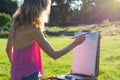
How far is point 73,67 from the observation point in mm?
5344

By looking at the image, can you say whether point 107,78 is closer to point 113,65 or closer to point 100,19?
point 113,65

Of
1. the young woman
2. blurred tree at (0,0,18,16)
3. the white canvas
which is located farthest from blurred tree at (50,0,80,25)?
the young woman

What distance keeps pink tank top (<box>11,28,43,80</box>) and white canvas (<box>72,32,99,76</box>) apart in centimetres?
100

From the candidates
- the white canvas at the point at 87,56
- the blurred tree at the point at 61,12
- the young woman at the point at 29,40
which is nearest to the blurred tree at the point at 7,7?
the blurred tree at the point at 61,12

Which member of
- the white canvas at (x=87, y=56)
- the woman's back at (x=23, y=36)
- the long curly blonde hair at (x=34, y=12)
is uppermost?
the long curly blonde hair at (x=34, y=12)

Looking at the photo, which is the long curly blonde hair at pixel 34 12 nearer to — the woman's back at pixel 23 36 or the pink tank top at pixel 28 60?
the woman's back at pixel 23 36

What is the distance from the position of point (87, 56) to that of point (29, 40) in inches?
57.0

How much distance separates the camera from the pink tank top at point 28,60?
3.90 metres

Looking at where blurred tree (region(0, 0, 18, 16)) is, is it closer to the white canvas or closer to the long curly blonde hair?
the white canvas

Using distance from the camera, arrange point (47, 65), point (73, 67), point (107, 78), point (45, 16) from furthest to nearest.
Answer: point (47, 65), point (107, 78), point (73, 67), point (45, 16)

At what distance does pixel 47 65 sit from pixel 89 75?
5.11 m

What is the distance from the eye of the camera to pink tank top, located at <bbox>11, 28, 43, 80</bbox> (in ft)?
12.8

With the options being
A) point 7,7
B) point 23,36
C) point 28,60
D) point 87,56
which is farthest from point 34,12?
point 7,7

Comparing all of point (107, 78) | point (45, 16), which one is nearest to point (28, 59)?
point (45, 16)
